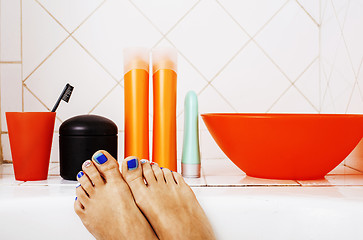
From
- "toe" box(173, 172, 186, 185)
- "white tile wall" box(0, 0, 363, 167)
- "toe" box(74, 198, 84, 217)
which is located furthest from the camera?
"white tile wall" box(0, 0, 363, 167)

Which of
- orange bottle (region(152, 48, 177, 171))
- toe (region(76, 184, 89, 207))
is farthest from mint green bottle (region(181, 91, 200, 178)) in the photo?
toe (region(76, 184, 89, 207))

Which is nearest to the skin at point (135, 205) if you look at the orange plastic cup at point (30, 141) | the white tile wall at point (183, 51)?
the orange plastic cup at point (30, 141)

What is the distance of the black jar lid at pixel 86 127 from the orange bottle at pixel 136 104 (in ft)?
0.18

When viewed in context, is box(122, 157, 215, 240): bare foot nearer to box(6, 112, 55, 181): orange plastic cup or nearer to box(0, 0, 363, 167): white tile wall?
box(6, 112, 55, 181): orange plastic cup

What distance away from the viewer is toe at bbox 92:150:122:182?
2.39 ft

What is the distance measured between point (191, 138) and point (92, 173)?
23 centimetres

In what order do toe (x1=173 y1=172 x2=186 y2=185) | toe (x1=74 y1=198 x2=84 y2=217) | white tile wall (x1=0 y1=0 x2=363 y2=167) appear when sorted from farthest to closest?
white tile wall (x1=0 y1=0 x2=363 y2=167)
toe (x1=173 y1=172 x2=186 y2=185)
toe (x1=74 y1=198 x2=84 y2=217)

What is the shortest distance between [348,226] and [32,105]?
94 centimetres

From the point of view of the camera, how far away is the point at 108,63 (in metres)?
1.15

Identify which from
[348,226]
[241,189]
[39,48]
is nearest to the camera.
→ [348,226]

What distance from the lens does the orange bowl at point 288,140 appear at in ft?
2.41

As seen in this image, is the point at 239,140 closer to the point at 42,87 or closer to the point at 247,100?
the point at 247,100

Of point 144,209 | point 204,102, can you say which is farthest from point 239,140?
point 204,102

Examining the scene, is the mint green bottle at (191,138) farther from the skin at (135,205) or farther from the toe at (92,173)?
the toe at (92,173)
